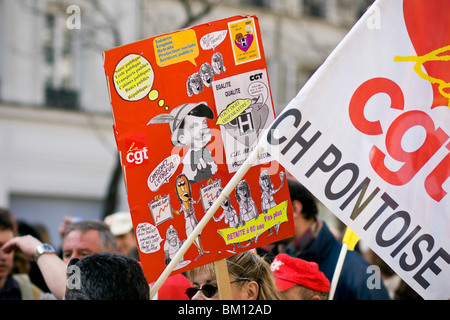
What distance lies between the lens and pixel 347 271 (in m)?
4.60

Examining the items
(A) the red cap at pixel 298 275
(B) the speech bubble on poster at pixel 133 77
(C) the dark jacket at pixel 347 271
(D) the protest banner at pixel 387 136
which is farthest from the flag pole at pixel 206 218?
(C) the dark jacket at pixel 347 271

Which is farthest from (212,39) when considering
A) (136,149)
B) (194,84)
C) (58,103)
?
(58,103)

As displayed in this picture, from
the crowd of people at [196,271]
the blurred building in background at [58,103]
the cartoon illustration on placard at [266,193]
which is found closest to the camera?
the crowd of people at [196,271]

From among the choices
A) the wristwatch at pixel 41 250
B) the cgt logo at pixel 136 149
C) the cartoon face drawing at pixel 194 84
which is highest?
the cartoon face drawing at pixel 194 84

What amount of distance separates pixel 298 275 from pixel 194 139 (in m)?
0.96

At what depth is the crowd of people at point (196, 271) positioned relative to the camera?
262cm

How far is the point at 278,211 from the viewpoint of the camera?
352 centimetres

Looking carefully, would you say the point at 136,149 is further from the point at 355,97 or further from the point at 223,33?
the point at 355,97

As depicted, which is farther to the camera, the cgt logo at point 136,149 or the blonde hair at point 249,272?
the blonde hair at point 249,272

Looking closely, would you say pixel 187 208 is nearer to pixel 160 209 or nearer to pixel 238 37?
pixel 160 209

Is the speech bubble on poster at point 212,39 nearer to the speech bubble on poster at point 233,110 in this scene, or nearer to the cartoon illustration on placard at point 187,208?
the speech bubble on poster at point 233,110

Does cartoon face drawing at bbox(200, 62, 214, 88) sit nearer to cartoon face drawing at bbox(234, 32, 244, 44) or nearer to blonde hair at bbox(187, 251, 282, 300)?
cartoon face drawing at bbox(234, 32, 244, 44)

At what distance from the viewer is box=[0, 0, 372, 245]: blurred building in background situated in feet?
52.0

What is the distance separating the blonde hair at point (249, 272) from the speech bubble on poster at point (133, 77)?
2.71 feet
